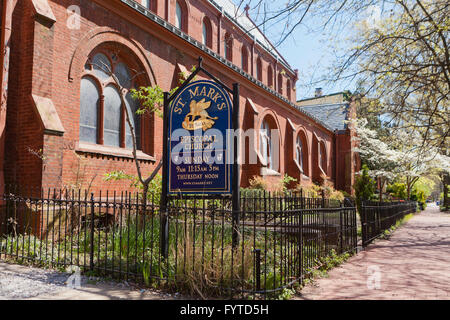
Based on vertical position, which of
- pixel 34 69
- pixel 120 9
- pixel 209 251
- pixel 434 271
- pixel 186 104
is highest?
pixel 120 9

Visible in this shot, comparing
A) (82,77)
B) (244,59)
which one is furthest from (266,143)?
(82,77)

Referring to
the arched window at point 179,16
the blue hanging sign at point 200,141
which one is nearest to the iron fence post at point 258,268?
the blue hanging sign at point 200,141

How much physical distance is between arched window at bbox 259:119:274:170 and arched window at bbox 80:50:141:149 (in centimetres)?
1075

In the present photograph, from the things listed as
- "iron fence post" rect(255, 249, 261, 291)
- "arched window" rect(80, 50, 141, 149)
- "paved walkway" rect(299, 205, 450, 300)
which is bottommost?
"paved walkway" rect(299, 205, 450, 300)

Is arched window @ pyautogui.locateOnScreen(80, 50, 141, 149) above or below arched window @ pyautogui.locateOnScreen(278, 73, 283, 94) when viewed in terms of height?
below

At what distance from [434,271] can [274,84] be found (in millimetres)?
22310

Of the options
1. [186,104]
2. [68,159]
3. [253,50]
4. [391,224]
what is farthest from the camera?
[253,50]

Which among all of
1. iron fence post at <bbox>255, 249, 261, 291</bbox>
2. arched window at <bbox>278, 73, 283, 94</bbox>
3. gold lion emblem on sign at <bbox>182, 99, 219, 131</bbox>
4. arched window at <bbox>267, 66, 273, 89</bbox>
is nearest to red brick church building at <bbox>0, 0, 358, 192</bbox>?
gold lion emblem on sign at <bbox>182, 99, 219, 131</bbox>

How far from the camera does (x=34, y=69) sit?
8641mm

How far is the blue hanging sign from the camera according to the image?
6.05 m

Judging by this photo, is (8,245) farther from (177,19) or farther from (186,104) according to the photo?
(177,19)

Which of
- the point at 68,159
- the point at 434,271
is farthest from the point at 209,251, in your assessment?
the point at 68,159

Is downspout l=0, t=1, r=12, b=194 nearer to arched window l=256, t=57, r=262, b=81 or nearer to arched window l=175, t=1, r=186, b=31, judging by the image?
arched window l=175, t=1, r=186, b=31

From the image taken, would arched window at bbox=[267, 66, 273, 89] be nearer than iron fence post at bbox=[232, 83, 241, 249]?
No
